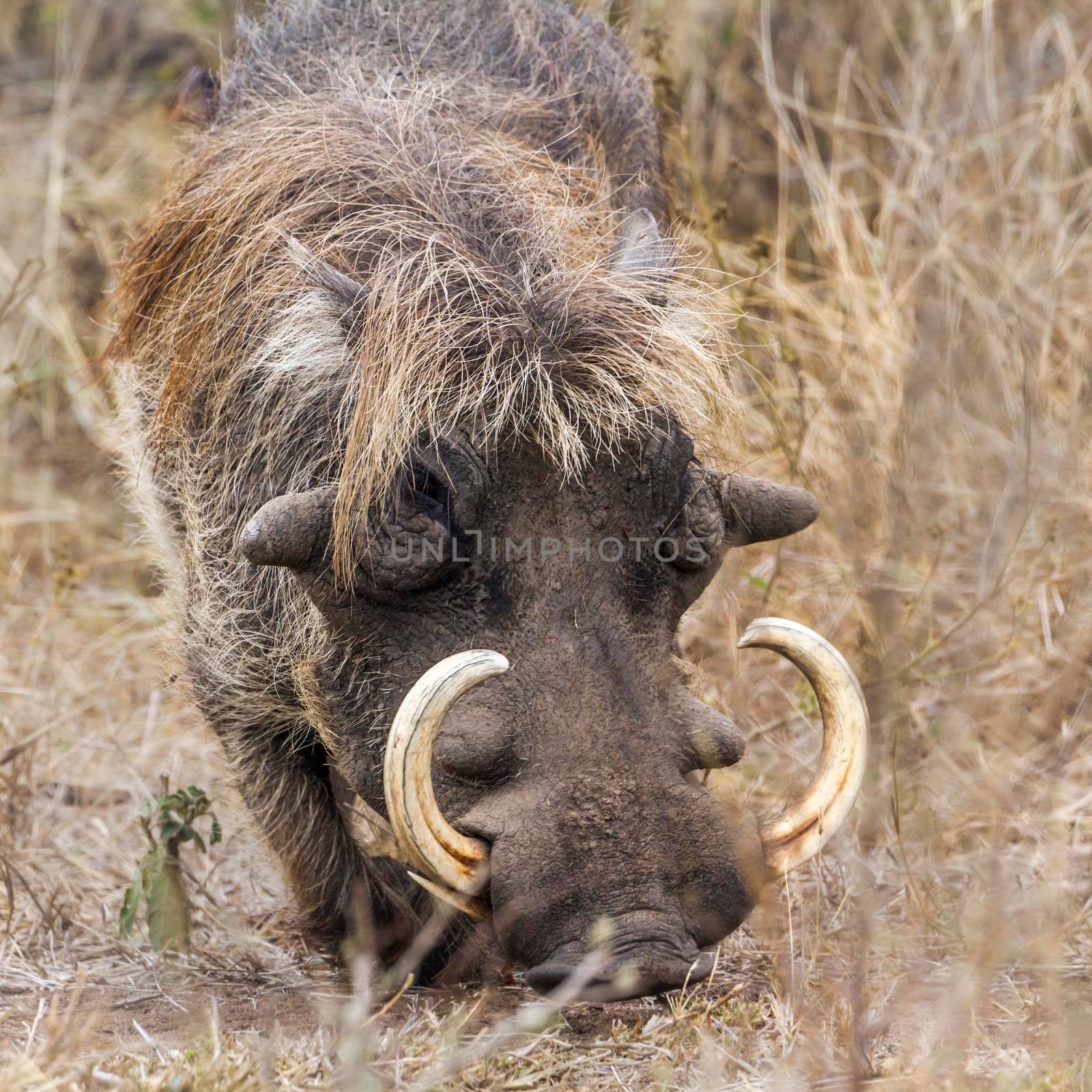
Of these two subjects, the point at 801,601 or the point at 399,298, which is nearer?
the point at 399,298

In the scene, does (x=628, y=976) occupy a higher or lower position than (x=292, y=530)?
lower

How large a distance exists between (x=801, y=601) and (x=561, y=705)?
2.03 m

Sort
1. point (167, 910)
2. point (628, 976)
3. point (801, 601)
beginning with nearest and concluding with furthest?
point (628, 976) → point (167, 910) → point (801, 601)

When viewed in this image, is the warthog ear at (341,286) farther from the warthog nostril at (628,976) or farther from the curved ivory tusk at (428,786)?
the warthog nostril at (628,976)

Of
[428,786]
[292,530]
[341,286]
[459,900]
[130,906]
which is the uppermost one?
[341,286]

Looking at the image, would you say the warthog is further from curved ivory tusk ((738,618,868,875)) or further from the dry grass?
the dry grass

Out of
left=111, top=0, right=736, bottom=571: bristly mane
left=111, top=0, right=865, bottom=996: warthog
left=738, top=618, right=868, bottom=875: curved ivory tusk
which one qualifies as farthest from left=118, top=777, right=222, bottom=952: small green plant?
left=738, top=618, right=868, bottom=875: curved ivory tusk

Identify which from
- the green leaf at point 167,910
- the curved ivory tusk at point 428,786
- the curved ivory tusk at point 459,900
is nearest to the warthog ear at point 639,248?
the curved ivory tusk at point 428,786

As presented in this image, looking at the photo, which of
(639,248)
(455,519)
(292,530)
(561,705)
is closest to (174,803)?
(292,530)

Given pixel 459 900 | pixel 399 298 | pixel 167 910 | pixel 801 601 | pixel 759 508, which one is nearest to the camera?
pixel 459 900

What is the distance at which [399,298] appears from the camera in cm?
264

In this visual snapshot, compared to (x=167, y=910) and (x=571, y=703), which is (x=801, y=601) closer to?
(x=167, y=910)

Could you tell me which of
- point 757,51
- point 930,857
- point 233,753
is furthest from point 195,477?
point 757,51

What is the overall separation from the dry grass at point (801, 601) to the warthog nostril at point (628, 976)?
9 centimetres
